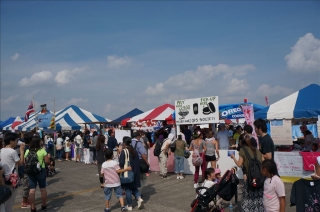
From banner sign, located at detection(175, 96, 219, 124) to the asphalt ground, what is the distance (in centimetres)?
218

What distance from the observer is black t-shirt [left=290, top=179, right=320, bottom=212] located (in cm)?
415

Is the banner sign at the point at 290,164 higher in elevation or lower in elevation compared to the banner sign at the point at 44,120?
lower

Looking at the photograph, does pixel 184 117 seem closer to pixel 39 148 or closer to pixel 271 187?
pixel 39 148

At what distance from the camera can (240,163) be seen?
5.41 m

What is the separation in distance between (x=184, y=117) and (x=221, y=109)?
2.66 metres

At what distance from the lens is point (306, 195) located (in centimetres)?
420

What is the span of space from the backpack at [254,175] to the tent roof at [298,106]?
525 centimetres

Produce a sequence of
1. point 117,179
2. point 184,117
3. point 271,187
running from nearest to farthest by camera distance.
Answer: point 271,187 < point 117,179 < point 184,117

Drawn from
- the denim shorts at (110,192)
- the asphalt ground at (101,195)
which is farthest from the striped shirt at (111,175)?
the asphalt ground at (101,195)

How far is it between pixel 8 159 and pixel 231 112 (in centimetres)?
1011

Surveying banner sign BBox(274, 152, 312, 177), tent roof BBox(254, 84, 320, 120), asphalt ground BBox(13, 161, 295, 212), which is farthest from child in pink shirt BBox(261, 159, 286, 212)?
tent roof BBox(254, 84, 320, 120)

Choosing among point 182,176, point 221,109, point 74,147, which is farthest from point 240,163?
point 74,147

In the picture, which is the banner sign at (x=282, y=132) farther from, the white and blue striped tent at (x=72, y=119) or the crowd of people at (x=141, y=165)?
the white and blue striped tent at (x=72, y=119)

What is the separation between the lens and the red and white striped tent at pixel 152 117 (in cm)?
1488
